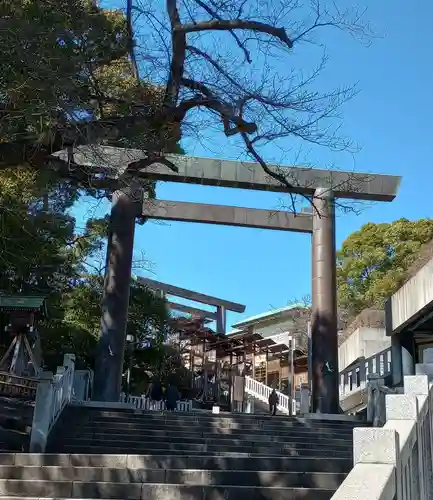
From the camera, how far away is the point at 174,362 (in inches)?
918

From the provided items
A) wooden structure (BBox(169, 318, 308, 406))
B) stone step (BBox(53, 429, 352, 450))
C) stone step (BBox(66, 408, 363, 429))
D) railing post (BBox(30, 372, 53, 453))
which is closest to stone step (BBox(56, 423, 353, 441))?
stone step (BBox(53, 429, 352, 450))

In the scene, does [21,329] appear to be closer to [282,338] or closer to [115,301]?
[115,301]

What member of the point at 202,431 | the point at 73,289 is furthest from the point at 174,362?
the point at 202,431

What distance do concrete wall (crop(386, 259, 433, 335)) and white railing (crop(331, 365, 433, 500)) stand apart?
231 inches

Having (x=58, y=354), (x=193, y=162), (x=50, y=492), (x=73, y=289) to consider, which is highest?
(x=193, y=162)

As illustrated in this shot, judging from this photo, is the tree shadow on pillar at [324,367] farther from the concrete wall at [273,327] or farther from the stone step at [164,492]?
the concrete wall at [273,327]

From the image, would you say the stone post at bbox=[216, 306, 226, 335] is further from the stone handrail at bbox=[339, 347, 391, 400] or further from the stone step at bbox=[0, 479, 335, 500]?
the stone step at bbox=[0, 479, 335, 500]

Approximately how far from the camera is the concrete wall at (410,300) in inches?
441

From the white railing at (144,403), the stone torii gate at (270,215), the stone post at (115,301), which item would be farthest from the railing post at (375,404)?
the stone post at (115,301)

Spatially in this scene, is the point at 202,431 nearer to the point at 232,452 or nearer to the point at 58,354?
the point at 232,452

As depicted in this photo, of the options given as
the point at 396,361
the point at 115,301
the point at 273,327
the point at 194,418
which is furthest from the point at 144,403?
the point at 273,327

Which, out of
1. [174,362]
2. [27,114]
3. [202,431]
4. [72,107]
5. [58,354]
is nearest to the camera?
[27,114]

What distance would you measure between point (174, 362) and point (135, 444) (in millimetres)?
14864

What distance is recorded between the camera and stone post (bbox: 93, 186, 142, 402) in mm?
14172
